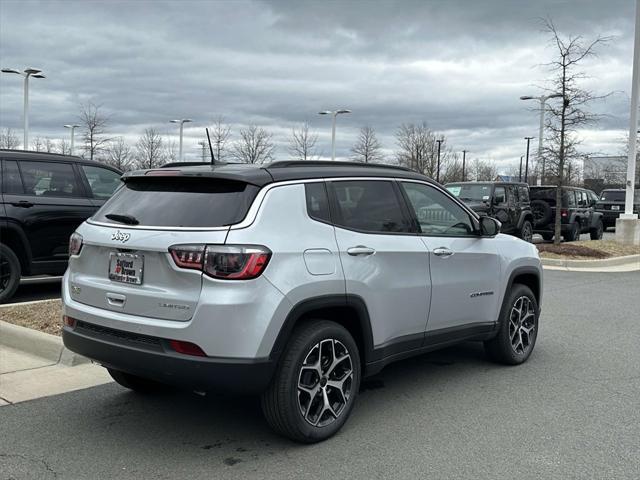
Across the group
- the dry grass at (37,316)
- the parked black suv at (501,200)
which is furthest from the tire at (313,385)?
the parked black suv at (501,200)

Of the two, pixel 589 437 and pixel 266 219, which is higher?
pixel 266 219

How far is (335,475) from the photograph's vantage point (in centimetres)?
358

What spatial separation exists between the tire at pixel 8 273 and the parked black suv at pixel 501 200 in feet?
35.1

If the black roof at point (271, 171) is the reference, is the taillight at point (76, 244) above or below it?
below

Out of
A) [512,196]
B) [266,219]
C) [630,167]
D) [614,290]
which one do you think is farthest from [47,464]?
[630,167]

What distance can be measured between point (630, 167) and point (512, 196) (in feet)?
12.3

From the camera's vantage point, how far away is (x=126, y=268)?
386cm

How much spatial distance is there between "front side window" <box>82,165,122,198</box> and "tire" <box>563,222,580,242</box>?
47.2 ft

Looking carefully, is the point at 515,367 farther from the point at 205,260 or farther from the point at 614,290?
the point at 614,290

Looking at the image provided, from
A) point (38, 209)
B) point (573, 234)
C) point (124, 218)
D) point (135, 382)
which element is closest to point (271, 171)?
point (124, 218)

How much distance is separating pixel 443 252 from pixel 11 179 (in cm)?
587

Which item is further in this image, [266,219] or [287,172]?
[287,172]

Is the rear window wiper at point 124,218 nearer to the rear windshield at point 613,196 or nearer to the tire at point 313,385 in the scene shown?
the tire at point 313,385

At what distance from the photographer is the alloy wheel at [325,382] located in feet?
12.9
